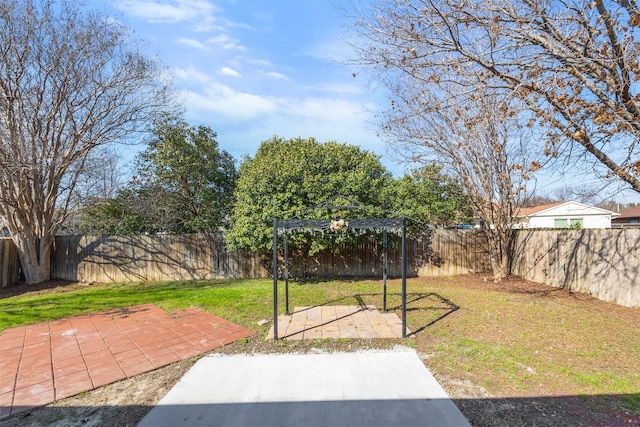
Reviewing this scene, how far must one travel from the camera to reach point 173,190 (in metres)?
10.8

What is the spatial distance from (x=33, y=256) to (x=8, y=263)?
25.2 inches

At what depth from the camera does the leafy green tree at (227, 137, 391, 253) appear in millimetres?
8484

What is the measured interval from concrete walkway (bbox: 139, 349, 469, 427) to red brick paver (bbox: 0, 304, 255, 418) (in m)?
0.77

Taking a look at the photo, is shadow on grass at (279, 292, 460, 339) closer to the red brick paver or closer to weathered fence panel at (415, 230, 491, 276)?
the red brick paver

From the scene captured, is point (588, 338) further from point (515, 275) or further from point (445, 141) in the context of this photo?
point (445, 141)

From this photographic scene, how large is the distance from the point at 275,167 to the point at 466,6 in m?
5.79

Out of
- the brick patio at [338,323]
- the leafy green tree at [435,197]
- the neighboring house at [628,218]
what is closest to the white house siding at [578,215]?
the neighboring house at [628,218]

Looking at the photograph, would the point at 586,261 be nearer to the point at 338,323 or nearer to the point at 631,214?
the point at 338,323

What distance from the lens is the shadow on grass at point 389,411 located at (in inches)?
99.7

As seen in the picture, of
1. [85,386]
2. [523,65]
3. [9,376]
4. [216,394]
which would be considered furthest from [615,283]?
[9,376]

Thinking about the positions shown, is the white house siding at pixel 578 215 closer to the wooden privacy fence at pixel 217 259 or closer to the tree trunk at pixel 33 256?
the wooden privacy fence at pixel 217 259

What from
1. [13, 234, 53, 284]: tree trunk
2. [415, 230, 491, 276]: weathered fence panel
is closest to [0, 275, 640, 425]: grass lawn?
[415, 230, 491, 276]: weathered fence panel

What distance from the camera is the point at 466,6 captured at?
14.4ft

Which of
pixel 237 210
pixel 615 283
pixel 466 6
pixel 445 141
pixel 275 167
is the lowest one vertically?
pixel 615 283
